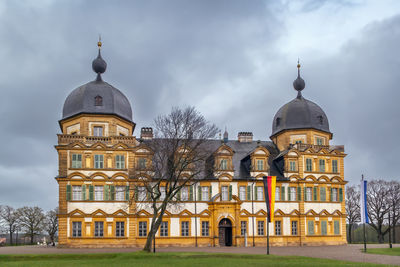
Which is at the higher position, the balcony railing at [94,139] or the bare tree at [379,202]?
the balcony railing at [94,139]

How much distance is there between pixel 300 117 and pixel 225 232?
1586 centimetres

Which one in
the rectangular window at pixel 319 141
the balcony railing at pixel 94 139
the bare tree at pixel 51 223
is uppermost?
the rectangular window at pixel 319 141

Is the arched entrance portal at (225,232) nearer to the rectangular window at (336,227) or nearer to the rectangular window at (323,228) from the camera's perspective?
the rectangular window at (323,228)

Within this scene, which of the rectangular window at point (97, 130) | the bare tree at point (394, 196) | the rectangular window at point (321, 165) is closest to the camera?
the rectangular window at point (97, 130)

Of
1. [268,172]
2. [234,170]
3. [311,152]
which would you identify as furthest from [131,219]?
[311,152]

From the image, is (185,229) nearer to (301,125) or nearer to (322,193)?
(322,193)

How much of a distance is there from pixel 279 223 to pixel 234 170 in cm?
737

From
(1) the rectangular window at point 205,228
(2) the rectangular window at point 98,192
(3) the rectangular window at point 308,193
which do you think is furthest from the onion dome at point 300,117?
(2) the rectangular window at point 98,192

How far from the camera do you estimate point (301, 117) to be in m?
56.8

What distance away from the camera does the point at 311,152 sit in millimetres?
54781

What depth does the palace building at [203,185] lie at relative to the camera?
4788 cm

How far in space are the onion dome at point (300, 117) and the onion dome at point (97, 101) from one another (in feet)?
58.3

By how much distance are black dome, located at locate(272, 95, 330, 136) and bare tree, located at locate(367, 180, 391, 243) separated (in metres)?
19.7

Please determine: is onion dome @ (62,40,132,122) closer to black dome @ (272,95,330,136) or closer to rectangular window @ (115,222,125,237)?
rectangular window @ (115,222,125,237)
